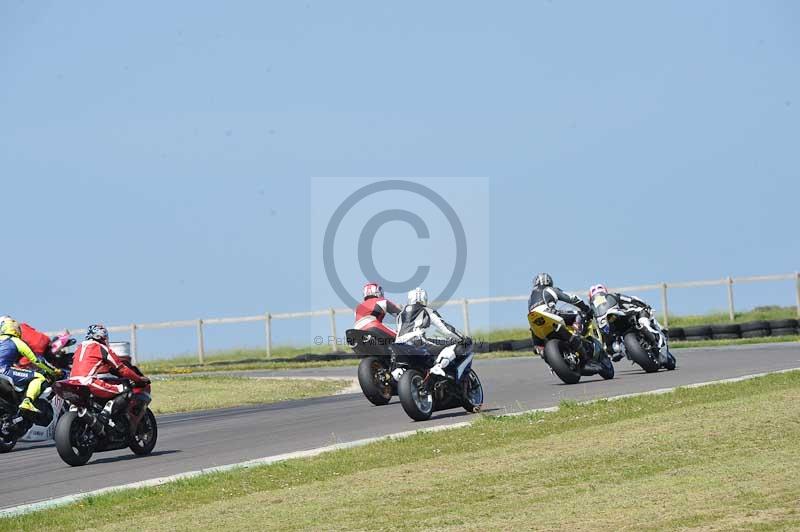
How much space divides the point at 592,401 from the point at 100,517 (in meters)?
8.01

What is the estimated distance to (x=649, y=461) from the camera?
36.6ft

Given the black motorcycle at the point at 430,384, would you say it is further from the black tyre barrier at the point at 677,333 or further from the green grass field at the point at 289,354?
the black tyre barrier at the point at 677,333

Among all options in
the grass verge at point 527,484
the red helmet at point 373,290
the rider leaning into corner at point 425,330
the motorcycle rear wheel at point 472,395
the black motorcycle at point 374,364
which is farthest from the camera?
the red helmet at point 373,290

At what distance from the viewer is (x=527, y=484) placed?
10.5 meters

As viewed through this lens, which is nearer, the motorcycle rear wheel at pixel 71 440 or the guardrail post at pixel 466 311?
the motorcycle rear wheel at pixel 71 440

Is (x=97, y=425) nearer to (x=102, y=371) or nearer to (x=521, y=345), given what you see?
(x=102, y=371)

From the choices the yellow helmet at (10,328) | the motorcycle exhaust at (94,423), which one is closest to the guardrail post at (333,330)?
the yellow helmet at (10,328)

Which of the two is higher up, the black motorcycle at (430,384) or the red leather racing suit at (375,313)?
the red leather racing suit at (375,313)

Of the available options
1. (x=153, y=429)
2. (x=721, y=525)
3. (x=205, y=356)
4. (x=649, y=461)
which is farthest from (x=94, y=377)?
(x=205, y=356)

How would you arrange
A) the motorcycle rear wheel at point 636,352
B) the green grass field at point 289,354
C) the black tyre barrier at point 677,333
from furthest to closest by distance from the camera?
1. the green grass field at point 289,354
2. the black tyre barrier at point 677,333
3. the motorcycle rear wheel at point 636,352

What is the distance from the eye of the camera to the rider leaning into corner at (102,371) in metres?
15.6

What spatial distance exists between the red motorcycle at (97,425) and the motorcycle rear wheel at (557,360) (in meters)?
7.33

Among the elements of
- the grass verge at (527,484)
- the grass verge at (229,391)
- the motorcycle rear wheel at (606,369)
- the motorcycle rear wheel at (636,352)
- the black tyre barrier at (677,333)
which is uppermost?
the black tyre barrier at (677,333)

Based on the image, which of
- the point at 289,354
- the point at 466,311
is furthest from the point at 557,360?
the point at 289,354
